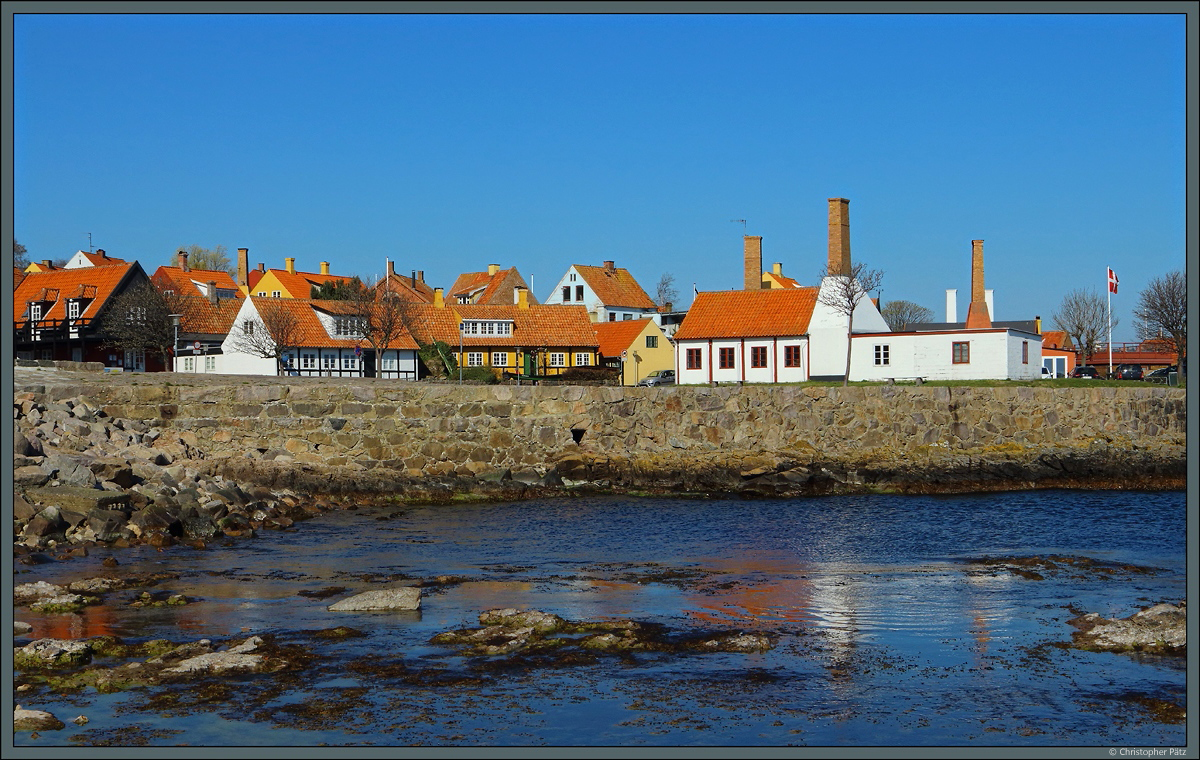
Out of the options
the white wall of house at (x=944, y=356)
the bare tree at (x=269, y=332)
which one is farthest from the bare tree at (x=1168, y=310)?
the bare tree at (x=269, y=332)

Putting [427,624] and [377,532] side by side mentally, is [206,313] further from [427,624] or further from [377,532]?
[427,624]

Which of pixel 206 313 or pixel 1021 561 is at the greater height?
pixel 206 313

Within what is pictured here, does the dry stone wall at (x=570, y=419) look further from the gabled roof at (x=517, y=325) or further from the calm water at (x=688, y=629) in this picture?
the gabled roof at (x=517, y=325)

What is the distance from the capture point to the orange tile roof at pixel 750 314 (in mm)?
59812

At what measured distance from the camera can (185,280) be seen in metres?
93.0

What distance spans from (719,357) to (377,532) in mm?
38344

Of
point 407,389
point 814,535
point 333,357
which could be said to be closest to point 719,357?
point 333,357

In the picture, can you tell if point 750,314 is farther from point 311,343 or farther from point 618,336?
point 311,343

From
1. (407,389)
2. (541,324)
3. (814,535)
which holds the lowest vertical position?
(814,535)

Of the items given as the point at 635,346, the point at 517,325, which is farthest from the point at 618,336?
the point at 517,325

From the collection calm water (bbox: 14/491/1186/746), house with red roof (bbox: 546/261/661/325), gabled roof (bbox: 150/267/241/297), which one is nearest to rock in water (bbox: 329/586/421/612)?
calm water (bbox: 14/491/1186/746)

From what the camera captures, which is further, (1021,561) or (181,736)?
(1021,561)

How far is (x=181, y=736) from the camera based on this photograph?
32.3 ft

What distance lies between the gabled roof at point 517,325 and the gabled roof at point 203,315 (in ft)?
39.5
